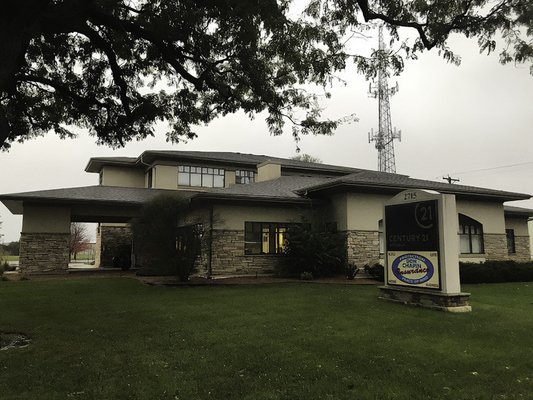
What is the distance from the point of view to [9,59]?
6.29 m

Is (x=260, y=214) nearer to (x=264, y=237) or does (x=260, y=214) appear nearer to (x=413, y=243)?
(x=264, y=237)

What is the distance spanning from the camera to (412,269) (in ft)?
39.5

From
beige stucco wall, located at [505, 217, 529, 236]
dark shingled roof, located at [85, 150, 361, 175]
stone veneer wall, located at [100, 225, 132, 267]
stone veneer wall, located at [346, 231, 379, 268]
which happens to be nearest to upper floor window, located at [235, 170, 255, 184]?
dark shingled roof, located at [85, 150, 361, 175]

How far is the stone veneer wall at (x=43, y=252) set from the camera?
22.7m

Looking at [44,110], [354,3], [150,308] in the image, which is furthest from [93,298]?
[354,3]

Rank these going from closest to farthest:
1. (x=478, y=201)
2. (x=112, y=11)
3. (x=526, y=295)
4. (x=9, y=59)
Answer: (x=9, y=59) → (x=112, y=11) → (x=526, y=295) → (x=478, y=201)

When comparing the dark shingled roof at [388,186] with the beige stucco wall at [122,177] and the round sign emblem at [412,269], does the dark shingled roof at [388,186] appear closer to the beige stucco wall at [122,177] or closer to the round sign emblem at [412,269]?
the round sign emblem at [412,269]

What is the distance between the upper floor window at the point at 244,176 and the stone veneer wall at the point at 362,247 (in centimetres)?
1538

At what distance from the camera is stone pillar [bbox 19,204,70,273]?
74.7 feet

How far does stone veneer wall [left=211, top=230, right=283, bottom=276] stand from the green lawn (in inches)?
245

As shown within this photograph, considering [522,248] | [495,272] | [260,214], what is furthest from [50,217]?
[522,248]

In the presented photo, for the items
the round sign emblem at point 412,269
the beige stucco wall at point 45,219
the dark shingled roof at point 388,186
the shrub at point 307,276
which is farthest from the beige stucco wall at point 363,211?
the beige stucco wall at point 45,219

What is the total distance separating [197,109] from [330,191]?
8959 millimetres

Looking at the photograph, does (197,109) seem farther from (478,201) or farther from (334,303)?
(478,201)
